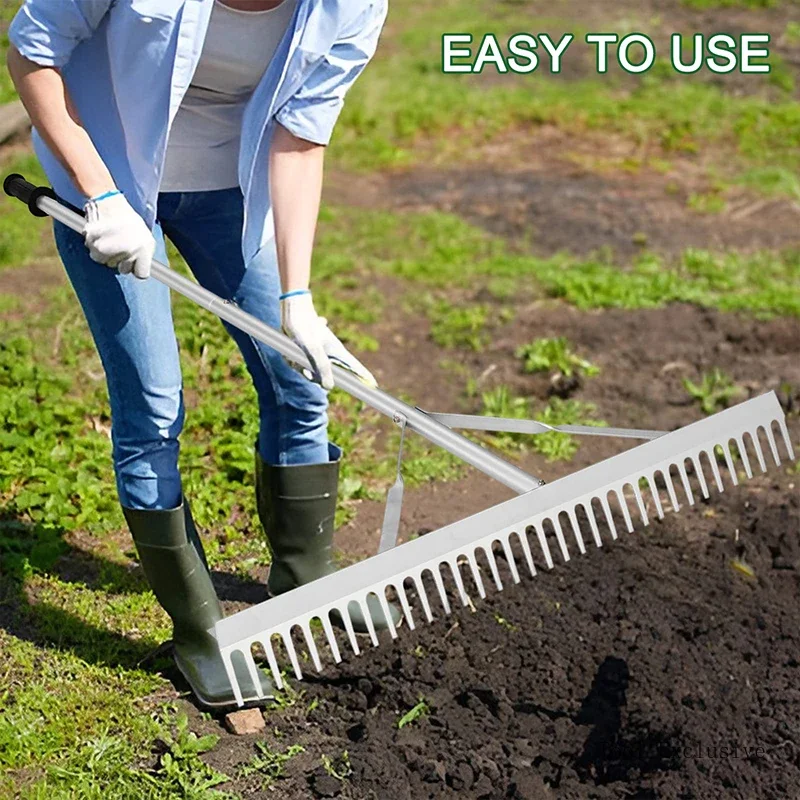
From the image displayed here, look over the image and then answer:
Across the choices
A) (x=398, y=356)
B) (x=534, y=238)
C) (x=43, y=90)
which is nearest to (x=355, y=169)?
(x=534, y=238)

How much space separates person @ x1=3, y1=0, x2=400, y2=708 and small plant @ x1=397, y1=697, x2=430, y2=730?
38 centimetres

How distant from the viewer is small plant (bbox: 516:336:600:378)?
18.1ft

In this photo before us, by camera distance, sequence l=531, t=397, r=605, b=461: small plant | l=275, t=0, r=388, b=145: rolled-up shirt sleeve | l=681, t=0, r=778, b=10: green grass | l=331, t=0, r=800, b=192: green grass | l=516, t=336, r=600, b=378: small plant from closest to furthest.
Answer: l=275, t=0, r=388, b=145: rolled-up shirt sleeve → l=531, t=397, r=605, b=461: small plant → l=516, t=336, r=600, b=378: small plant → l=331, t=0, r=800, b=192: green grass → l=681, t=0, r=778, b=10: green grass

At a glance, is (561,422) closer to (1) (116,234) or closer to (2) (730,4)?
(1) (116,234)

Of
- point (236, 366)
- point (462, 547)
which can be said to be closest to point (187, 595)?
point (462, 547)

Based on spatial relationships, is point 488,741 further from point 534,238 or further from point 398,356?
point 534,238

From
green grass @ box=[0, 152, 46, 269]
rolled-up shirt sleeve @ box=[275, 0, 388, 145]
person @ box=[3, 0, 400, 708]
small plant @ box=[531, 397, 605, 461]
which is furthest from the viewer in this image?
green grass @ box=[0, 152, 46, 269]

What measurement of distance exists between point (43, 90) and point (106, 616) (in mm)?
1571

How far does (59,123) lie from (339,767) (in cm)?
162

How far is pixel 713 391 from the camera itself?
534 cm

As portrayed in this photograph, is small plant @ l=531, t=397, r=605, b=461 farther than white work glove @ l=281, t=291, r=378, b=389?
Yes

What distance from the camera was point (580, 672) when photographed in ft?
11.5

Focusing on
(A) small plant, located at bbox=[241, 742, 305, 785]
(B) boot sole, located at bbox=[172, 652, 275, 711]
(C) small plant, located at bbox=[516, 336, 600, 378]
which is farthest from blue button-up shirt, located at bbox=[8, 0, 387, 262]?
(C) small plant, located at bbox=[516, 336, 600, 378]

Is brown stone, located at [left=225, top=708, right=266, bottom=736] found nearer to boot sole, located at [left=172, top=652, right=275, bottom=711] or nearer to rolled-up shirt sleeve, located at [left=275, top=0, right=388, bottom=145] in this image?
boot sole, located at [left=172, top=652, right=275, bottom=711]
